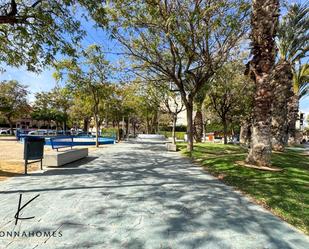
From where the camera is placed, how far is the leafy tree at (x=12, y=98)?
32.8 meters

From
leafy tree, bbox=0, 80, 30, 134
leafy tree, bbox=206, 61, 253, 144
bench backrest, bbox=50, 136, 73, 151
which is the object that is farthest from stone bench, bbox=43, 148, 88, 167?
leafy tree, bbox=0, 80, 30, 134

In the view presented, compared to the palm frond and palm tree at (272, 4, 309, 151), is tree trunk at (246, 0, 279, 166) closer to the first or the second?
palm tree at (272, 4, 309, 151)

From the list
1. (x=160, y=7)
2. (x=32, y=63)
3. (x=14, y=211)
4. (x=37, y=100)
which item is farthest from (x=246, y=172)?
(x=37, y=100)

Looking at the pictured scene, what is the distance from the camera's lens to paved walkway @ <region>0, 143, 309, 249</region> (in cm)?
310

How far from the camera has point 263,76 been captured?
27.0ft

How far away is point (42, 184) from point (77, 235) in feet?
10.3

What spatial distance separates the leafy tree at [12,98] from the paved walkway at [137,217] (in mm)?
32091

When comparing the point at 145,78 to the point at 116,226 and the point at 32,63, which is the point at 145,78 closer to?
the point at 32,63

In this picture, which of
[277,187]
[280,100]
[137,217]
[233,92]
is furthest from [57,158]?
[233,92]

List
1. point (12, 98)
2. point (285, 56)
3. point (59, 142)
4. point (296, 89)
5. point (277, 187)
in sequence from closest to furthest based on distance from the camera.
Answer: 1. point (277, 187)
2. point (59, 142)
3. point (285, 56)
4. point (296, 89)
5. point (12, 98)

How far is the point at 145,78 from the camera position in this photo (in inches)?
620

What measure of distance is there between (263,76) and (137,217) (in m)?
6.98

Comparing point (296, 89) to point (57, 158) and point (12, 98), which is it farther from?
point (12, 98)

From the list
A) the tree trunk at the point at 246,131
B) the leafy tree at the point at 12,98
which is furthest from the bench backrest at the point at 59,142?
the leafy tree at the point at 12,98
